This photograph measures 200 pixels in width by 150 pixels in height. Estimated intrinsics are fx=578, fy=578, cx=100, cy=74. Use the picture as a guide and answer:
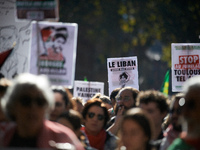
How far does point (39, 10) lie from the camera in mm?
6141

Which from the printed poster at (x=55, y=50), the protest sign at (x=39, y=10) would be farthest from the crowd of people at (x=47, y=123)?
the protest sign at (x=39, y=10)

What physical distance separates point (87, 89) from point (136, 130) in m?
6.50

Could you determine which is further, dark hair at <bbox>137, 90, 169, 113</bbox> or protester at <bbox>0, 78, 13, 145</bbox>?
dark hair at <bbox>137, 90, 169, 113</bbox>

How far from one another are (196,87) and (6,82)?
157cm

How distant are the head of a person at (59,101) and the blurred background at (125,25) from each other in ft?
53.7

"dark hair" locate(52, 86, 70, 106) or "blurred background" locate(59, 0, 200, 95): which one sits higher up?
"blurred background" locate(59, 0, 200, 95)

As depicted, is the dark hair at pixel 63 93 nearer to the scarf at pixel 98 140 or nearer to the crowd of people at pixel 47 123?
the scarf at pixel 98 140

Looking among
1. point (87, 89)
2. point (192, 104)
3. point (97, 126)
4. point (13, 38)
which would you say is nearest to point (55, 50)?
point (97, 126)

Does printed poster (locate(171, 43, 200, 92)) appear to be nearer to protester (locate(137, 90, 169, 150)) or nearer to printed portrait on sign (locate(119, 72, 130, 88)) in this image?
printed portrait on sign (locate(119, 72, 130, 88))

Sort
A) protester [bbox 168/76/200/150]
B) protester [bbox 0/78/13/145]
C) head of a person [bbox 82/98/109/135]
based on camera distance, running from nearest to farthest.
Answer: protester [bbox 168/76/200/150], protester [bbox 0/78/13/145], head of a person [bbox 82/98/109/135]

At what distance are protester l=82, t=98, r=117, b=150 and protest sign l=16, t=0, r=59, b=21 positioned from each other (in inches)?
41.5

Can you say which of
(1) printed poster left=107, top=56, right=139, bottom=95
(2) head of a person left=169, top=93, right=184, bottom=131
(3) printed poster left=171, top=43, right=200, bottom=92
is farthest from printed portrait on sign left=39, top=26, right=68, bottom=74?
(1) printed poster left=107, top=56, right=139, bottom=95

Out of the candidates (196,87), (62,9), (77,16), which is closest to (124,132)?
(196,87)

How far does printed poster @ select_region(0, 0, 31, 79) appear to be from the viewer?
7.12 m
